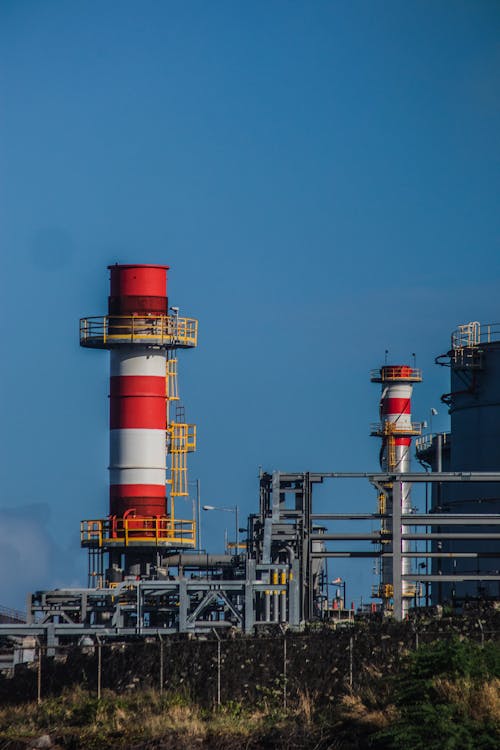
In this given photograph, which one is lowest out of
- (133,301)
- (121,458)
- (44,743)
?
(44,743)

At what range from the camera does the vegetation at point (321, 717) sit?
86.7 feet

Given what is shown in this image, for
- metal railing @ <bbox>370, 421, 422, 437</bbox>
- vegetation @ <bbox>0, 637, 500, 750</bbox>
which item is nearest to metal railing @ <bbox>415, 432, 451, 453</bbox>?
metal railing @ <bbox>370, 421, 422, 437</bbox>

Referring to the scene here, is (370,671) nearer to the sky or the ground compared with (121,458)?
nearer to the ground

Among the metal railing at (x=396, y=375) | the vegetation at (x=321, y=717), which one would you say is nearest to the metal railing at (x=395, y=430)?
the metal railing at (x=396, y=375)

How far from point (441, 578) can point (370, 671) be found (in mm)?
19826

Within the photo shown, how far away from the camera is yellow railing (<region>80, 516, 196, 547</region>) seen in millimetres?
60594

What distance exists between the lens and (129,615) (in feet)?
175

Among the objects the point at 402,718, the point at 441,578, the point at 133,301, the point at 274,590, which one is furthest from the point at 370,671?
the point at 133,301

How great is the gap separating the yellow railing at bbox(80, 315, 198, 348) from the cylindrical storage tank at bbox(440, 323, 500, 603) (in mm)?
10410

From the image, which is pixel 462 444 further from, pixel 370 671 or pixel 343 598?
pixel 370 671

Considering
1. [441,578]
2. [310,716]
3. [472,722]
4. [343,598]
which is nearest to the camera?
[472,722]

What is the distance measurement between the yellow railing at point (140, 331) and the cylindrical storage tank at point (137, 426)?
0.21 m

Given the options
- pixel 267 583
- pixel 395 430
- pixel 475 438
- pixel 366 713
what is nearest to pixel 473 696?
pixel 366 713

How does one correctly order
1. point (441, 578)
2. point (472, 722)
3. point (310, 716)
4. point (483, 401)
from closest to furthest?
1. point (472, 722)
2. point (310, 716)
3. point (441, 578)
4. point (483, 401)
